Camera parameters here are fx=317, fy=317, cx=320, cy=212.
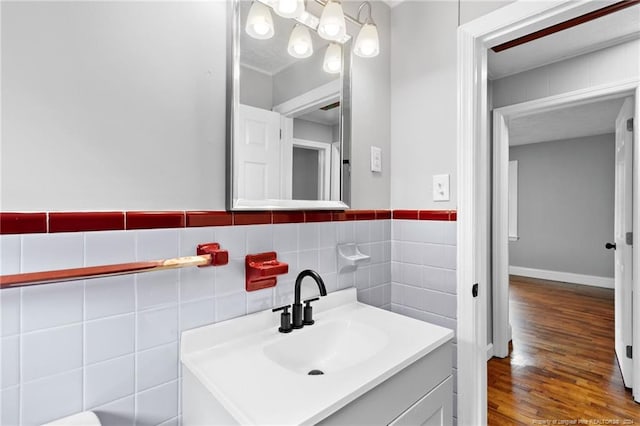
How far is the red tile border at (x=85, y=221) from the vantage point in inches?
28.1

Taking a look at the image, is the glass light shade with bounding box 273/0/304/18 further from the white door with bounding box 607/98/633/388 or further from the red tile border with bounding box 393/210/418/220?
the white door with bounding box 607/98/633/388

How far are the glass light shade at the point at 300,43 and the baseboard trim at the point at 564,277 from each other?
5325mm

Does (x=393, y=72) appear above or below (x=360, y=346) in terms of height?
above

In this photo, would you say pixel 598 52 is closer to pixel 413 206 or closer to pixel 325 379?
pixel 413 206

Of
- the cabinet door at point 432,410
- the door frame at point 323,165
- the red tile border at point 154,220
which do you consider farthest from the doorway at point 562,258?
the red tile border at point 154,220

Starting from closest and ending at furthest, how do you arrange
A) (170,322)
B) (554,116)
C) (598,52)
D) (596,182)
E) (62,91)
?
(62,91) < (170,322) < (598,52) < (554,116) < (596,182)

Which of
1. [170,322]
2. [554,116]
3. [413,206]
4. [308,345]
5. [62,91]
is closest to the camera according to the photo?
[62,91]

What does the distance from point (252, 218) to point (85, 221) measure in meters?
0.45

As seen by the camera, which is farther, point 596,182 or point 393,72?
point 596,182

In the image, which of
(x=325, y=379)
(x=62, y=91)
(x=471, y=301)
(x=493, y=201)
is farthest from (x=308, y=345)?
(x=493, y=201)

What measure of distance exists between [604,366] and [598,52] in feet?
7.29

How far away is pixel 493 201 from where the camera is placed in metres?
2.44

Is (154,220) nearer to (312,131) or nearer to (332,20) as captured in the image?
(312,131)

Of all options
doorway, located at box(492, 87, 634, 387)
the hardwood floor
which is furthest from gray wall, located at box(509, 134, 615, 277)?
doorway, located at box(492, 87, 634, 387)
